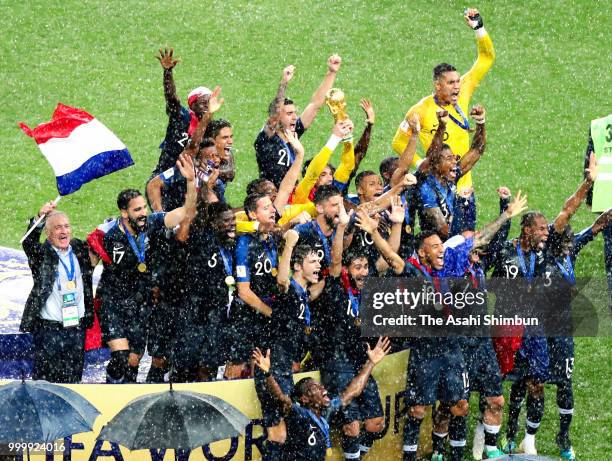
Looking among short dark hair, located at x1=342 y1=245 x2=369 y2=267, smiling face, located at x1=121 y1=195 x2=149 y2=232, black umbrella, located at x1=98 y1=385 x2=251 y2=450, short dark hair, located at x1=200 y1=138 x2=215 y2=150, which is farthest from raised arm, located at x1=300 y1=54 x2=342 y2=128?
black umbrella, located at x1=98 y1=385 x2=251 y2=450

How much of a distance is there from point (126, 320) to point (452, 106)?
12.3 ft

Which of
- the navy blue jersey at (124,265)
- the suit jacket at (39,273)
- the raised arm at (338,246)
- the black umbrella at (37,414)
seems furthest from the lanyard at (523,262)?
the black umbrella at (37,414)

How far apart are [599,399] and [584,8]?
1102 cm

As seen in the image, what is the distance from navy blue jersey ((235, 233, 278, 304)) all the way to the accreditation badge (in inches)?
48.2

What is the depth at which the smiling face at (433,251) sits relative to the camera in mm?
12055

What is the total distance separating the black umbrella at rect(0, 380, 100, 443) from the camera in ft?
33.0

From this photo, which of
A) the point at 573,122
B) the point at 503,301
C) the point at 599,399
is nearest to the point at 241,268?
the point at 503,301

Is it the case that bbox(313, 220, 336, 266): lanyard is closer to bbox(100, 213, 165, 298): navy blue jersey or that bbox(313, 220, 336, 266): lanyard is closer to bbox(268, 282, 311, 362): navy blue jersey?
bbox(268, 282, 311, 362): navy blue jersey

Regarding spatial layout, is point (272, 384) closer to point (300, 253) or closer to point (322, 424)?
point (322, 424)

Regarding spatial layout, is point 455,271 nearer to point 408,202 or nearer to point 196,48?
point 408,202

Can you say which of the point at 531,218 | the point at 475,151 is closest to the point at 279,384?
the point at 531,218

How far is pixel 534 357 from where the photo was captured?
12.6 m

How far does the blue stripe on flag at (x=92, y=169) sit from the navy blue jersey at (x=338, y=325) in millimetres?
2132

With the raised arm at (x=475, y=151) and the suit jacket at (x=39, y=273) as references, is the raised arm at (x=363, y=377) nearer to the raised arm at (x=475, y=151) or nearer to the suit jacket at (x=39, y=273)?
the suit jacket at (x=39, y=273)
